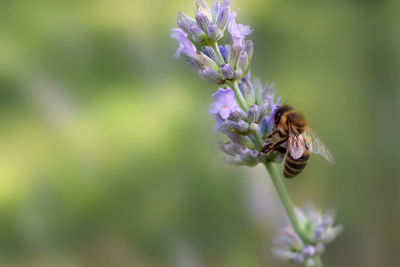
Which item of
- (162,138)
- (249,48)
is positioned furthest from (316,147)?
(162,138)

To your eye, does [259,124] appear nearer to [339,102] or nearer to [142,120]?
[142,120]

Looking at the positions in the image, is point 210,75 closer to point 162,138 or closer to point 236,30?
point 236,30

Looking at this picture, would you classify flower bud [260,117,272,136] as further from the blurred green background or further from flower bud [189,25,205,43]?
the blurred green background

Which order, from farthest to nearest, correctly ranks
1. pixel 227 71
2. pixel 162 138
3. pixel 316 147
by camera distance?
pixel 162 138 → pixel 316 147 → pixel 227 71

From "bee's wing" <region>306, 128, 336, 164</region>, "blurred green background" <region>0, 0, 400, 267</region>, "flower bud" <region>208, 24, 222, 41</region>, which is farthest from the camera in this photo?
"blurred green background" <region>0, 0, 400, 267</region>

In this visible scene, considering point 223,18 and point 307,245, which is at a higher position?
point 223,18


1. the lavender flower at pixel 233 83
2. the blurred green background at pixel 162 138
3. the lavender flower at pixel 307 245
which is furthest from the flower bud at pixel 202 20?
the blurred green background at pixel 162 138

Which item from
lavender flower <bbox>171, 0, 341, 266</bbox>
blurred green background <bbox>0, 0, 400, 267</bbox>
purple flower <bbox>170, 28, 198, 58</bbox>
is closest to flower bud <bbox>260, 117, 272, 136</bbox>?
lavender flower <bbox>171, 0, 341, 266</bbox>

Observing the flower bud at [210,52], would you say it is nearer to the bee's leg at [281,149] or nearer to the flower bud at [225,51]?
the flower bud at [225,51]
